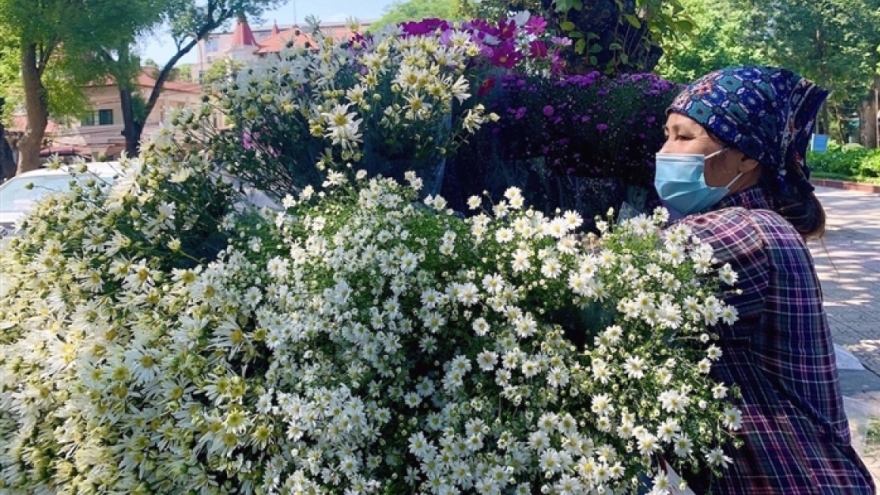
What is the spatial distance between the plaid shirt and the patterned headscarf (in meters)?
0.25

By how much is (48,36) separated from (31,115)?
6.43ft

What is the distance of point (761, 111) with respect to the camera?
1.85 m

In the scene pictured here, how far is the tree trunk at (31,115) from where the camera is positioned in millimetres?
18234

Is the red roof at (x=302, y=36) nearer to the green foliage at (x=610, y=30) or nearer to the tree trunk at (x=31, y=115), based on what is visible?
the green foliage at (x=610, y=30)

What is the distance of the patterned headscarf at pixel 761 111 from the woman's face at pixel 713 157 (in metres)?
0.02

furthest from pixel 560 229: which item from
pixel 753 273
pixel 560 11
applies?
pixel 560 11

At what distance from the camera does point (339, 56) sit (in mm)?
2215

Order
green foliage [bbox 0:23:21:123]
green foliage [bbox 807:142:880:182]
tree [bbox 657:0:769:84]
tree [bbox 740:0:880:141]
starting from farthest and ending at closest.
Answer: tree [bbox 657:0:769:84]
tree [bbox 740:0:880:141]
green foliage [bbox 807:142:880:182]
green foliage [bbox 0:23:21:123]

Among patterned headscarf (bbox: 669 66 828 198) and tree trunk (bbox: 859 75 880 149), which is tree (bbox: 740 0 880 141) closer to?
tree trunk (bbox: 859 75 880 149)

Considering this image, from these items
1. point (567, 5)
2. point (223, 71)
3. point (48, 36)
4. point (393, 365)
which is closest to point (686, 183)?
point (393, 365)

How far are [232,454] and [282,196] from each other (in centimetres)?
97

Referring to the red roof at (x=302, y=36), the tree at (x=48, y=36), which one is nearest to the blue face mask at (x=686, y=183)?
the red roof at (x=302, y=36)

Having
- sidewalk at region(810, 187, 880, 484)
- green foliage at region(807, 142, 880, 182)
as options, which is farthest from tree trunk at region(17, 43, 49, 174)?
green foliage at region(807, 142, 880, 182)

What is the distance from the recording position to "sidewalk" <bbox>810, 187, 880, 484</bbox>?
430 cm
